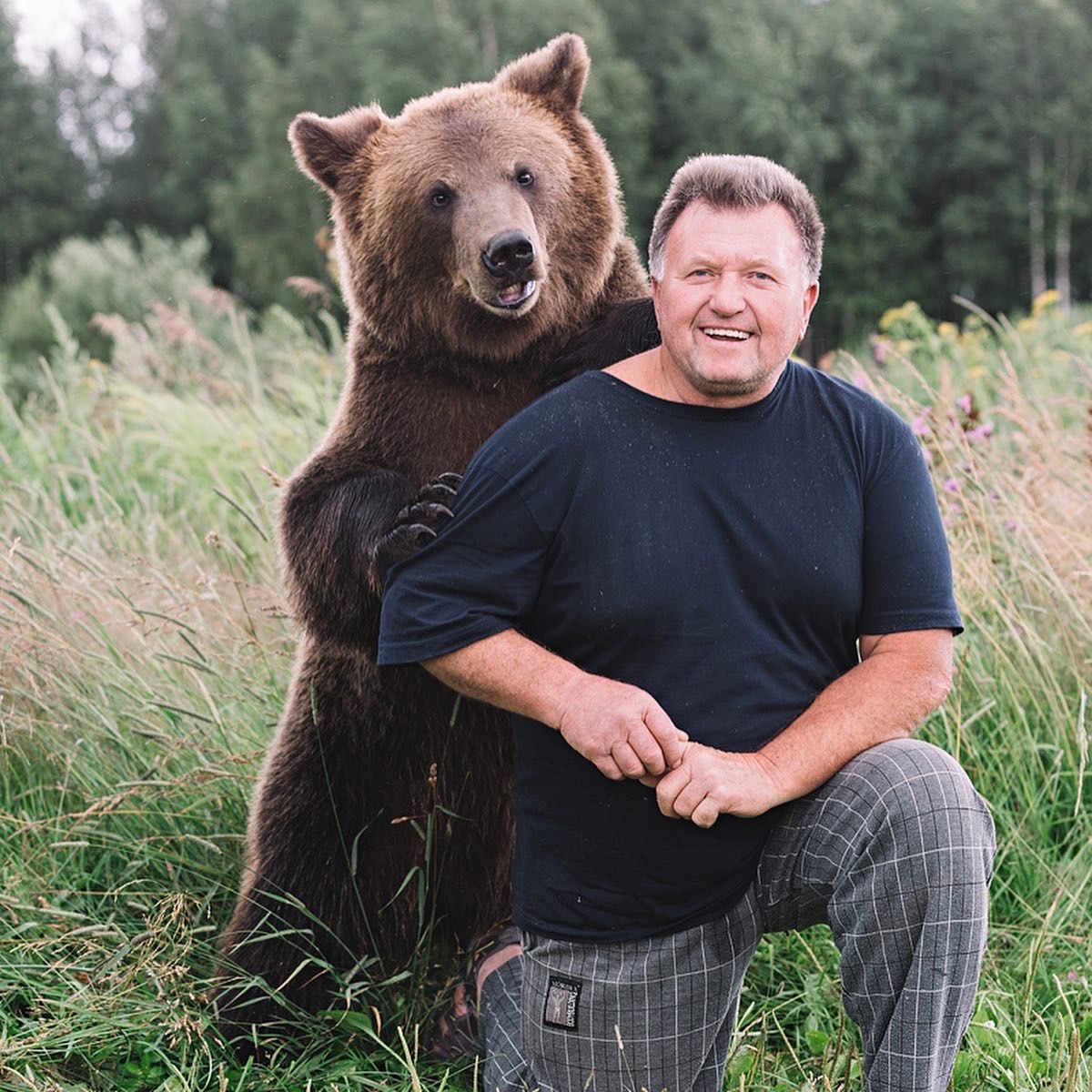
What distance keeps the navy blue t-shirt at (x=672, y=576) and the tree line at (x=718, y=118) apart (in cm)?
2678

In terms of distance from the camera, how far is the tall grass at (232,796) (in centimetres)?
287

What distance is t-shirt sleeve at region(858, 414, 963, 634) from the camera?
7.91 feet

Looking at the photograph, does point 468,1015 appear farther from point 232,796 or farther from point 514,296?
point 514,296

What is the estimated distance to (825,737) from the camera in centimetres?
236

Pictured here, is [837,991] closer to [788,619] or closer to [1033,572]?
[788,619]

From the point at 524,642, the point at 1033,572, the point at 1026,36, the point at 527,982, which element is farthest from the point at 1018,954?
the point at 1026,36

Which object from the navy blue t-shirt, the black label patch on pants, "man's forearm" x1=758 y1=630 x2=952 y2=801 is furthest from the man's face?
the black label patch on pants

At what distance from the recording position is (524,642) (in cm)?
237

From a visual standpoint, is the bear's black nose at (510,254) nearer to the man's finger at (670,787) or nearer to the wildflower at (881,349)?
the man's finger at (670,787)

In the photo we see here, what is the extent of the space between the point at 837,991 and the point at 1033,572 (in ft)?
4.64

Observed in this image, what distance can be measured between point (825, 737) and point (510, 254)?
3.59 feet

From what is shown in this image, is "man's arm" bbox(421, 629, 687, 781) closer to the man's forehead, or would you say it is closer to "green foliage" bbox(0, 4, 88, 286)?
the man's forehead

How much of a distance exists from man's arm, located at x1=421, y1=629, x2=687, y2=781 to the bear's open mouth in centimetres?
68

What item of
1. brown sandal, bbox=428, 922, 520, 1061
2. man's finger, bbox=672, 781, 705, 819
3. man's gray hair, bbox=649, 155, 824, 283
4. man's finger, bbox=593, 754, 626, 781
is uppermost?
man's gray hair, bbox=649, 155, 824, 283
